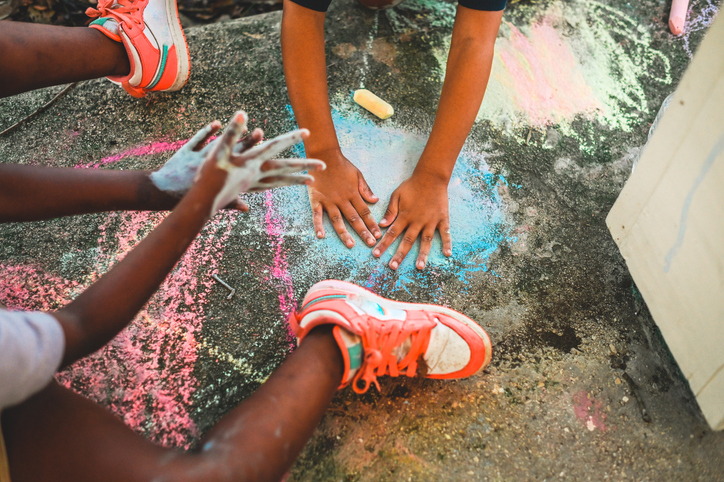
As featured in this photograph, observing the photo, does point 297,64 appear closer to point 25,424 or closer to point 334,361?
point 334,361

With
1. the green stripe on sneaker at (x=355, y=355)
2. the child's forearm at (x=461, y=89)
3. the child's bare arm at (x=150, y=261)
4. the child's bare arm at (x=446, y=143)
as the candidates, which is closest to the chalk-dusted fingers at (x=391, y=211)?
the child's bare arm at (x=446, y=143)

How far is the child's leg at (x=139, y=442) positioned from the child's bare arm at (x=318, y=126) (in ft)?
2.11

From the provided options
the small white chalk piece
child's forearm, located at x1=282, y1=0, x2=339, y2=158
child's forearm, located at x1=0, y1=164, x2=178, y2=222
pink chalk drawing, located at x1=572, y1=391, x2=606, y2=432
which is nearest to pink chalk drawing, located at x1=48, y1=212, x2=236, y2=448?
child's forearm, located at x1=0, y1=164, x2=178, y2=222

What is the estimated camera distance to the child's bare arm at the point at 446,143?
4.86 feet

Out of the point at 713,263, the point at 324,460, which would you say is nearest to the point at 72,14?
the point at 324,460

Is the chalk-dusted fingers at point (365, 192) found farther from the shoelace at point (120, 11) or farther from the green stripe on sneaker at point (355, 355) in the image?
the shoelace at point (120, 11)

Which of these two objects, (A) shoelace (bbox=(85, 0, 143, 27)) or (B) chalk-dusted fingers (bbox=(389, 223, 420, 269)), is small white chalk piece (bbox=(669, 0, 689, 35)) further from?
(A) shoelace (bbox=(85, 0, 143, 27))

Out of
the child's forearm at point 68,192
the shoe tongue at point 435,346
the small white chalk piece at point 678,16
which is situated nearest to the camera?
the child's forearm at point 68,192

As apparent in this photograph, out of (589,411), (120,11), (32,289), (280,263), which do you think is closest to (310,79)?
(280,263)

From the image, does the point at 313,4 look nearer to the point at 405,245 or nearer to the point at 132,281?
the point at 405,245

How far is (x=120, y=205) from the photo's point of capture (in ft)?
3.99

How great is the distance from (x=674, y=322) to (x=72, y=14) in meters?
2.90

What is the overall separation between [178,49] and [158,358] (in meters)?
1.17

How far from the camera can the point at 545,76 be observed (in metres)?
1.87
